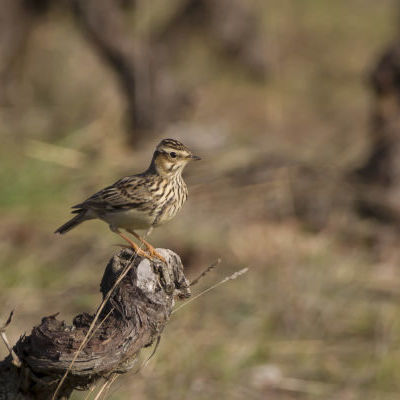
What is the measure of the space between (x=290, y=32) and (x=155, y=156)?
17463 mm

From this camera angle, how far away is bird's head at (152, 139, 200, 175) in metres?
4.64

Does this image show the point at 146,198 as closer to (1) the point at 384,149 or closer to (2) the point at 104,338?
(2) the point at 104,338

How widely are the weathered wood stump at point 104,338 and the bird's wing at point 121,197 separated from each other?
79cm

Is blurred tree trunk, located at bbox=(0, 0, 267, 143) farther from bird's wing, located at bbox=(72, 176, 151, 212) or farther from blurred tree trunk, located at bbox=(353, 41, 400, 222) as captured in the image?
bird's wing, located at bbox=(72, 176, 151, 212)

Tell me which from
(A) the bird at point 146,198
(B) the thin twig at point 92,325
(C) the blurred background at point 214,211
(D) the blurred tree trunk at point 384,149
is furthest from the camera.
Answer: (D) the blurred tree trunk at point 384,149

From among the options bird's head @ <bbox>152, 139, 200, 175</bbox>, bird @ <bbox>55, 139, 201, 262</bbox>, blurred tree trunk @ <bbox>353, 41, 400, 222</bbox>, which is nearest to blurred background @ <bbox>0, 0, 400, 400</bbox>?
blurred tree trunk @ <bbox>353, 41, 400, 222</bbox>

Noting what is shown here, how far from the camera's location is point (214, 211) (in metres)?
9.59

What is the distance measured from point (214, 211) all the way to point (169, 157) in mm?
4952

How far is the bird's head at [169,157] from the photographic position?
464 cm

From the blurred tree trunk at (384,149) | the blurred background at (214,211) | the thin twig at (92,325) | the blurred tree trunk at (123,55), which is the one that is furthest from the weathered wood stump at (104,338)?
the blurred tree trunk at (123,55)

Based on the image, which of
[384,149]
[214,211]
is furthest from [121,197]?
[384,149]

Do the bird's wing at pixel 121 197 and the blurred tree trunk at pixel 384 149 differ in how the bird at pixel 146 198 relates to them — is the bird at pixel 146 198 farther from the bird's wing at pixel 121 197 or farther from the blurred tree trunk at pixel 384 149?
the blurred tree trunk at pixel 384 149

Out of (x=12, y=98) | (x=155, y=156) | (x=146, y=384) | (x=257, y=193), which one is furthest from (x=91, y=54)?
(x=155, y=156)

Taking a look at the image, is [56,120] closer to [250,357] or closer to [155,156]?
[250,357]
